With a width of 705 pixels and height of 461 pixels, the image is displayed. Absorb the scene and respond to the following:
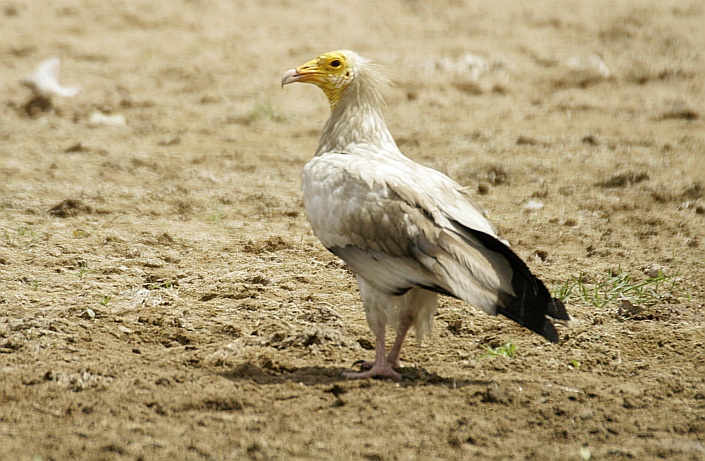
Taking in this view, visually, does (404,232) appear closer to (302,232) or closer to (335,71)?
(335,71)

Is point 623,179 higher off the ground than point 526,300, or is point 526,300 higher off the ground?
point 623,179

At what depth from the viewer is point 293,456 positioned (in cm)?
345

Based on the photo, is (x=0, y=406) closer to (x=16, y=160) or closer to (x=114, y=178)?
(x=114, y=178)

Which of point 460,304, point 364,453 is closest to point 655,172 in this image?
point 460,304

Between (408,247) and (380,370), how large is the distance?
0.68 m

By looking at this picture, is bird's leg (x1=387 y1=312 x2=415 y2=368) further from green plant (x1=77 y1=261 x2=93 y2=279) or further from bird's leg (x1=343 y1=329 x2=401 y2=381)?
green plant (x1=77 y1=261 x2=93 y2=279)

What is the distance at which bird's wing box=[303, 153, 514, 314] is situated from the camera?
12.9ft

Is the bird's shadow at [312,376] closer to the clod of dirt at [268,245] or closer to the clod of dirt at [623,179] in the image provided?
the clod of dirt at [268,245]

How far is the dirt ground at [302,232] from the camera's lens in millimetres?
3785

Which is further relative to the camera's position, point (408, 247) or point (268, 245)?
point (268, 245)

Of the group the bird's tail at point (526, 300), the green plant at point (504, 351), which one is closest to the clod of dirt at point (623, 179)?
the green plant at point (504, 351)

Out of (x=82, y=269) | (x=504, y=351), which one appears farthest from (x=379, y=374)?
(x=82, y=269)

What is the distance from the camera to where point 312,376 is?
4293 millimetres

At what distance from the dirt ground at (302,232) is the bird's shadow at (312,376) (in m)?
0.02
